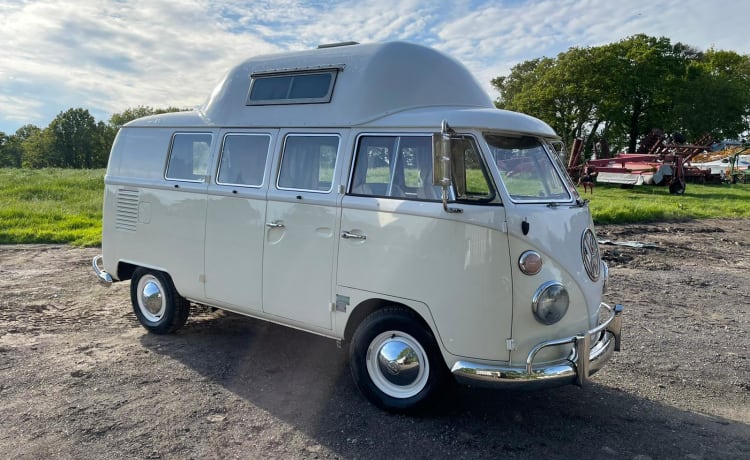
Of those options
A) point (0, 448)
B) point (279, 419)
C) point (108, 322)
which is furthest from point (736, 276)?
point (0, 448)

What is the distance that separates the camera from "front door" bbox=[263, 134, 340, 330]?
4660 millimetres

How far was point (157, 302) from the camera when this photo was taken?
20.5ft

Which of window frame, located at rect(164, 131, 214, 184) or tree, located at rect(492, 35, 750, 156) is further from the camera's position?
tree, located at rect(492, 35, 750, 156)

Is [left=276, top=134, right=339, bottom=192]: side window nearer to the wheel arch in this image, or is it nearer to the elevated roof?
the elevated roof

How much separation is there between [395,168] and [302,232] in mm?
1087

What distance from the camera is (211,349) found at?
5812 mm

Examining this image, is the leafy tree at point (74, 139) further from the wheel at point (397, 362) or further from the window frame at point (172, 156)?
the wheel at point (397, 362)

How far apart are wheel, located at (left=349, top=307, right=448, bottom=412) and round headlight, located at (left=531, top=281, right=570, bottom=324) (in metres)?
0.83

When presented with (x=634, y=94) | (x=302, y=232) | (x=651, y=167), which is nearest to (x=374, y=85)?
(x=302, y=232)

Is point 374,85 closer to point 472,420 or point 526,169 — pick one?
point 526,169

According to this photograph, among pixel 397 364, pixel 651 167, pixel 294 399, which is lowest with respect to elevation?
pixel 294 399

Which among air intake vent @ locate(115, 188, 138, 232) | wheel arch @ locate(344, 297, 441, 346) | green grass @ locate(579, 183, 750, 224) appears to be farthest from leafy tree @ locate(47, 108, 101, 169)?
wheel arch @ locate(344, 297, 441, 346)

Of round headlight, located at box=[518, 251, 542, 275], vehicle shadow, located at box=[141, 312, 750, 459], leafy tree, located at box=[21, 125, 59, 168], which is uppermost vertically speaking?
leafy tree, located at box=[21, 125, 59, 168]

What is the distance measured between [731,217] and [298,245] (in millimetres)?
18121
